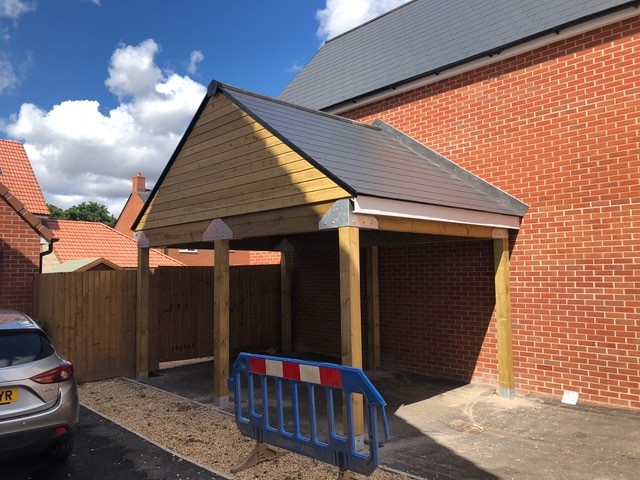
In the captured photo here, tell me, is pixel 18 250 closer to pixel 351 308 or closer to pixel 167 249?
pixel 351 308

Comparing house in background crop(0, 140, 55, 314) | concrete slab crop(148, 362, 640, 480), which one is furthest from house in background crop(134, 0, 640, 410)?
house in background crop(0, 140, 55, 314)

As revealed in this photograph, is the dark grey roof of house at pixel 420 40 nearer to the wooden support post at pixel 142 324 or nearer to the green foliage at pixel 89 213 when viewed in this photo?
the wooden support post at pixel 142 324

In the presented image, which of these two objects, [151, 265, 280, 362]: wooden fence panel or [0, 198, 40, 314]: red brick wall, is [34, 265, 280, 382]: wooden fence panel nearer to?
[151, 265, 280, 362]: wooden fence panel

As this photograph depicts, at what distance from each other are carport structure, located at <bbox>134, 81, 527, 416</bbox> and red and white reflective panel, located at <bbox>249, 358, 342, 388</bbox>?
100 centimetres

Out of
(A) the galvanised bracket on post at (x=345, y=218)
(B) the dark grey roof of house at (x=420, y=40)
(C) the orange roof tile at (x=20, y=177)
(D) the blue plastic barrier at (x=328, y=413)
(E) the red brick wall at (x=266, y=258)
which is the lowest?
(D) the blue plastic barrier at (x=328, y=413)

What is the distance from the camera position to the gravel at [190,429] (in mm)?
4680

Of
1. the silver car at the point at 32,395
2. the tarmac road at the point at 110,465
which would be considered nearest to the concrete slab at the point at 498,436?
the tarmac road at the point at 110,465

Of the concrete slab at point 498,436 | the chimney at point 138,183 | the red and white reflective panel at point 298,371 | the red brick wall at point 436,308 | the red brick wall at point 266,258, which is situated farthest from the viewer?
the chimney at point 138,183

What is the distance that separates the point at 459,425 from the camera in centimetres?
612

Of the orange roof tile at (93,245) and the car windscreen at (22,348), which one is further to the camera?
the orange roof tile at (93,245)

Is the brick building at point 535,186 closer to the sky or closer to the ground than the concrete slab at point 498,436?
closer to the sky

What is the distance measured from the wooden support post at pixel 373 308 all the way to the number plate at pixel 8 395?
6729 millimetres

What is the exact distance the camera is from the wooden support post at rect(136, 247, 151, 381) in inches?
358

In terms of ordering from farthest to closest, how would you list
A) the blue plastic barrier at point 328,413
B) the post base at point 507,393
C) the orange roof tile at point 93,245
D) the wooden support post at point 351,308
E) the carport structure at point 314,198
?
the orange roof tile at point 93,245, the post base at point 507,393, the carport structure at point 314,198, the wooden support post at point 351,308, the blue plastic barrier at point 328,413
